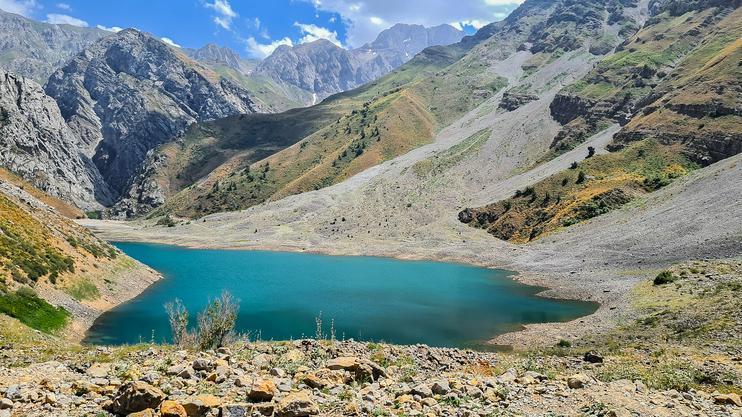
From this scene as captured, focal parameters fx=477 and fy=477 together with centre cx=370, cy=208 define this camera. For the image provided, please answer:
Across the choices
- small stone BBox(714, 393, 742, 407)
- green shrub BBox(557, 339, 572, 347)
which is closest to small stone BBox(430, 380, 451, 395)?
small stone BBox(714, 393, 742, 407)

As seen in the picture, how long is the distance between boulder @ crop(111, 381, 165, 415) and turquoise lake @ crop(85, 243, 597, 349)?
1952cm

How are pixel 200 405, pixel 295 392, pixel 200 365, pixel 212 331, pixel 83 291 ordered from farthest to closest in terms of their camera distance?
pixel 83 291 < pixel 212 331 < pixel 200 365 < pixel 295 392 < pixel 200 405

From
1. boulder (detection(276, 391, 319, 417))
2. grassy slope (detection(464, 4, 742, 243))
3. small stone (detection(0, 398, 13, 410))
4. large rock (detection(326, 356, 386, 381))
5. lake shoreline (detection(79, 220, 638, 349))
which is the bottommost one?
lake shoreline (detection(79, 220, 638, 349))

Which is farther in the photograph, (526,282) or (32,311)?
(526,282)

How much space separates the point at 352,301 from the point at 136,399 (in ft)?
175

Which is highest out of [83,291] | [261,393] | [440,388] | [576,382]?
[261,393]

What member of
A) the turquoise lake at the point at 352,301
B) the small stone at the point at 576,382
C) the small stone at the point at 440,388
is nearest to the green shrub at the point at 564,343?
the turquoise lake at the point at 352,301

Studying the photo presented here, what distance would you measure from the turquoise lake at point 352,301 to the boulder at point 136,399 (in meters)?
19.5

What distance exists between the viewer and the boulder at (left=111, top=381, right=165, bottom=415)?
12.1 meters

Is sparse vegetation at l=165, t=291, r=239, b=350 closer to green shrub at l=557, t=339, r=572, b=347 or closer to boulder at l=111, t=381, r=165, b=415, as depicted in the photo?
boulder at l=111, t=381, r=165, b=415

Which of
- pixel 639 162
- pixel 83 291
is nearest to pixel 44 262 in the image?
pixel 83 291

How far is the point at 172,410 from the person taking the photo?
11508mm

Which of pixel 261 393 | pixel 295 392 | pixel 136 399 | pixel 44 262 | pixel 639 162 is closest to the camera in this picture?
pixel 136 399

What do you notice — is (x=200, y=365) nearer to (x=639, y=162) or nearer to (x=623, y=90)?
(x=639, y=162)
